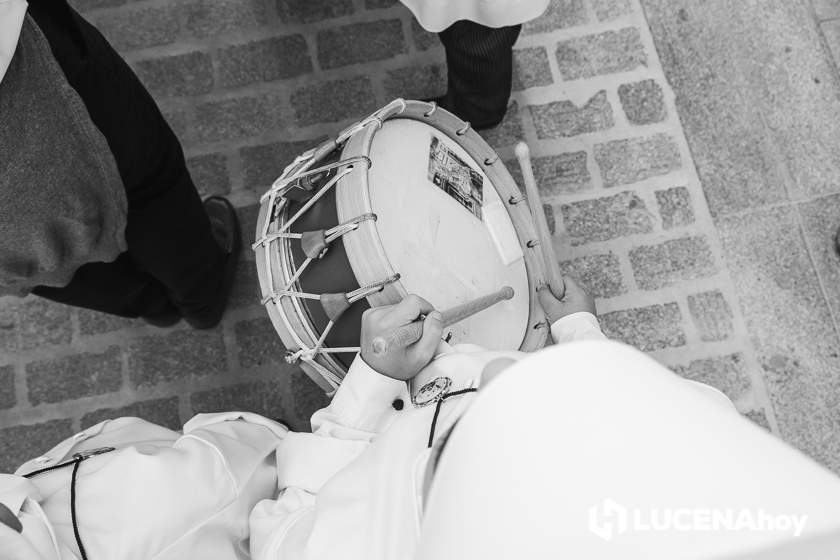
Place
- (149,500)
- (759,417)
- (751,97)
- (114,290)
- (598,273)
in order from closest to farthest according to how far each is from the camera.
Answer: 1. (149,500)
2. (114,290)
3. (759,417)
4. (598,273)
5. (751,97)

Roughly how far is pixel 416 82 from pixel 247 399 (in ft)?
3.25

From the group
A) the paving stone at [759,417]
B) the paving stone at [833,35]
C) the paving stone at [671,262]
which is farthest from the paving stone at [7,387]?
the paving stone at [833,35]

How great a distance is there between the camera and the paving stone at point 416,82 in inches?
73.2

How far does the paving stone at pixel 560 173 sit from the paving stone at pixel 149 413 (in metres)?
1.10

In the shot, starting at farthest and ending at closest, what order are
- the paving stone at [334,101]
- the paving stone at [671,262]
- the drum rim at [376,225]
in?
1. the paving stone at [334,101]
2. the paving stone at [671,262]
3. the drum rim at [376,225]

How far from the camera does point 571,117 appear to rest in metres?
1.83

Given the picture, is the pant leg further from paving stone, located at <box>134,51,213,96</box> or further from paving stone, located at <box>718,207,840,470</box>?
paving stone, located at <box>718,207,840,470</box>

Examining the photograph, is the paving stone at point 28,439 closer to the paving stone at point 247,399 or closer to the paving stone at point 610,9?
the paving stone at point 247,399

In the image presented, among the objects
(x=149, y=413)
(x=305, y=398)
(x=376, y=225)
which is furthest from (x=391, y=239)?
(x=149, y=413)

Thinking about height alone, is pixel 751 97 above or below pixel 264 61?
below

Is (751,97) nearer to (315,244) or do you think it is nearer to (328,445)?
(315,244)

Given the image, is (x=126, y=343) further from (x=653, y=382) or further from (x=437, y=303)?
(x=653, y=382)

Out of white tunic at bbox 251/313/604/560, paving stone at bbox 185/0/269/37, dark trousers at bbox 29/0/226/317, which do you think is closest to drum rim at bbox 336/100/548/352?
white tunic at bbox 251/313/604/560

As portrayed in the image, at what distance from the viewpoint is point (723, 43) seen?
1870 millimetres
